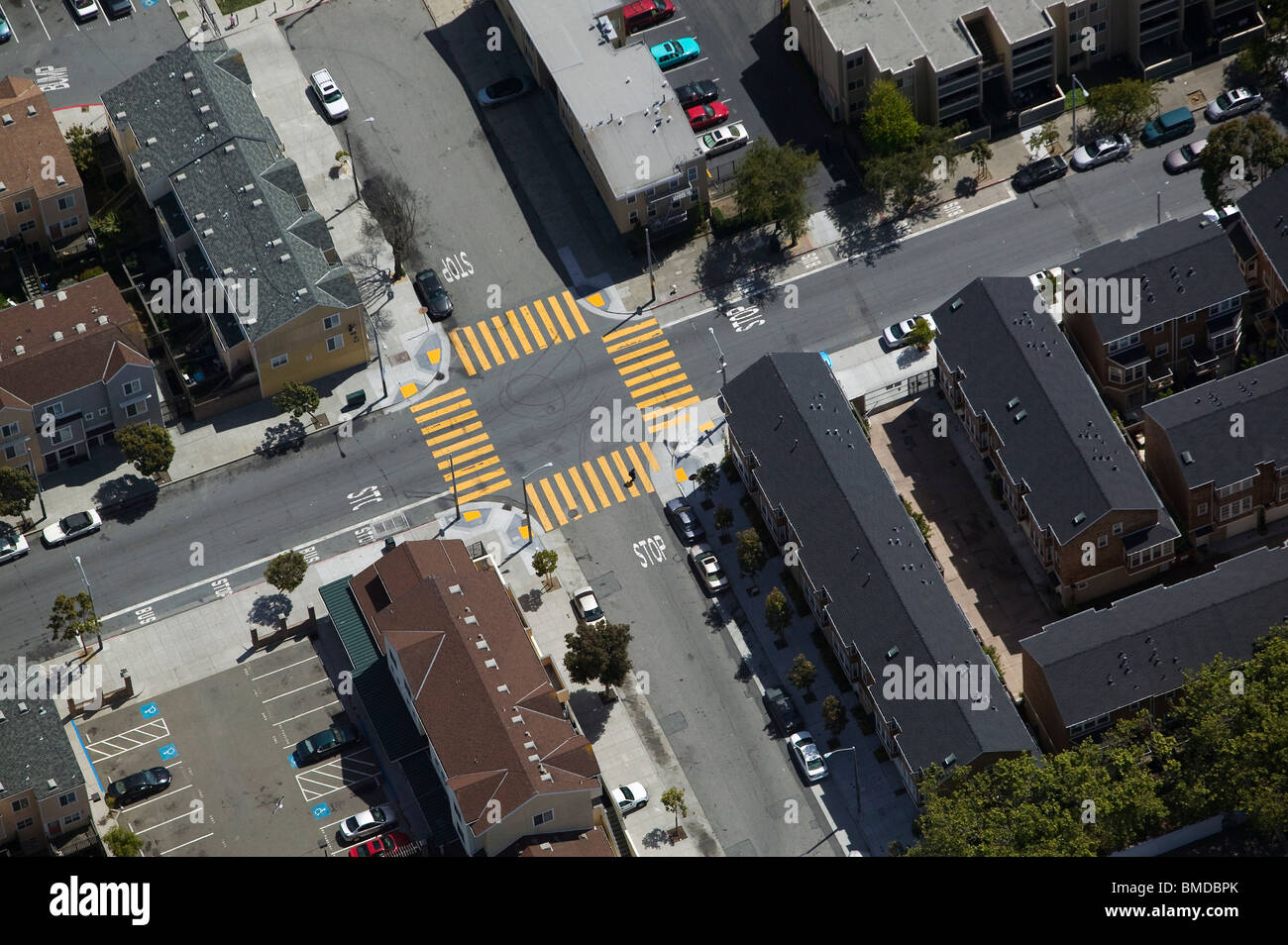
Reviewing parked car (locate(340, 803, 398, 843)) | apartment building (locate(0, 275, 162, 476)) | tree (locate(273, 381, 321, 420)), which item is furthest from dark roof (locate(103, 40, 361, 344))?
parked car (locate(340, 803, 398, 843))

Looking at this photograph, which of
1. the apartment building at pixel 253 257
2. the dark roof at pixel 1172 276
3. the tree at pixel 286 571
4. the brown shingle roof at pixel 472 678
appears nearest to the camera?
the brown shingle roof at pixel 472 678

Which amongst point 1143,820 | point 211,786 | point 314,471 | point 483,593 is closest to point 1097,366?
point 1143,820

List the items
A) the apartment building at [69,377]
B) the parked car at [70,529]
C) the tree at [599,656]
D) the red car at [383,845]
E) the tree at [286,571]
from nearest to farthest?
the red car at [383,845]
the tree at [599,656]
the tree at [286,571]
the apartment building at [69,377]
the parked car at [70,529]

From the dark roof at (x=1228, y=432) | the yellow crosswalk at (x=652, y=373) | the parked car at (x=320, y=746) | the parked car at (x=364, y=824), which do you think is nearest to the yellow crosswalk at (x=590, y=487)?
the yellow crosswalk at (x=652, y=373)

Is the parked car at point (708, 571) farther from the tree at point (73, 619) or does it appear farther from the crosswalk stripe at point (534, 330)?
the tree at point (73, 619)
